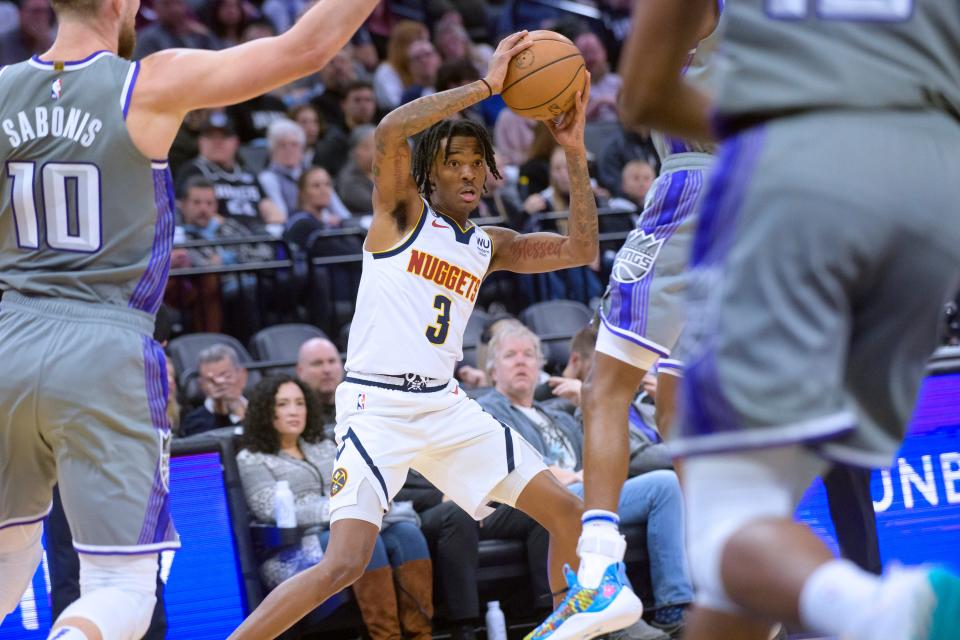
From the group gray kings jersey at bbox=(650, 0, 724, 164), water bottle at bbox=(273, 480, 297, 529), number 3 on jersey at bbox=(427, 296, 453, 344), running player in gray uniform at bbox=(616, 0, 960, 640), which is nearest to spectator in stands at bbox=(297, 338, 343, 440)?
water bottle at bbox=(273, 480, 297, 529)

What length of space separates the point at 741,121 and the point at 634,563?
16.7ft

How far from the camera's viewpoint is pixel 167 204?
3.85m

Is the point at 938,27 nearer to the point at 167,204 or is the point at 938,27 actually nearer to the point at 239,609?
the point at 167,204

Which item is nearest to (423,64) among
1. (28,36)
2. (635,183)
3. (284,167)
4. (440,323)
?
(284,167)

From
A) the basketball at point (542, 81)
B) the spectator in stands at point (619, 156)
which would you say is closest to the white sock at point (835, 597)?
the basketball at point (542, 81)

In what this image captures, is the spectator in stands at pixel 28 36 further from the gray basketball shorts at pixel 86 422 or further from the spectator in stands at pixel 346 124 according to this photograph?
the gray basketball shorts at pixel 86 422

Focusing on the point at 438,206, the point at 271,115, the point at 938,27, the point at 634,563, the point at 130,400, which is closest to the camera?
the point at 938,27

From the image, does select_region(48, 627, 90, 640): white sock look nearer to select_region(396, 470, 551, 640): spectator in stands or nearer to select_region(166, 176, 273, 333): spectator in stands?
select_region(396, 470, 551, 640): spectator in stands

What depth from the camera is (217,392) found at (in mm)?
7930

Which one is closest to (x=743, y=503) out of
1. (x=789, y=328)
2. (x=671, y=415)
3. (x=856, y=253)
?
(x=789, y=328)

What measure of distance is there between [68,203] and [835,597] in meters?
2.53

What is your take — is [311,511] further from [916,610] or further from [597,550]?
[916,610]

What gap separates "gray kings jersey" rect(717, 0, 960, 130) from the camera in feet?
7.66

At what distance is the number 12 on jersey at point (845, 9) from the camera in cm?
236
